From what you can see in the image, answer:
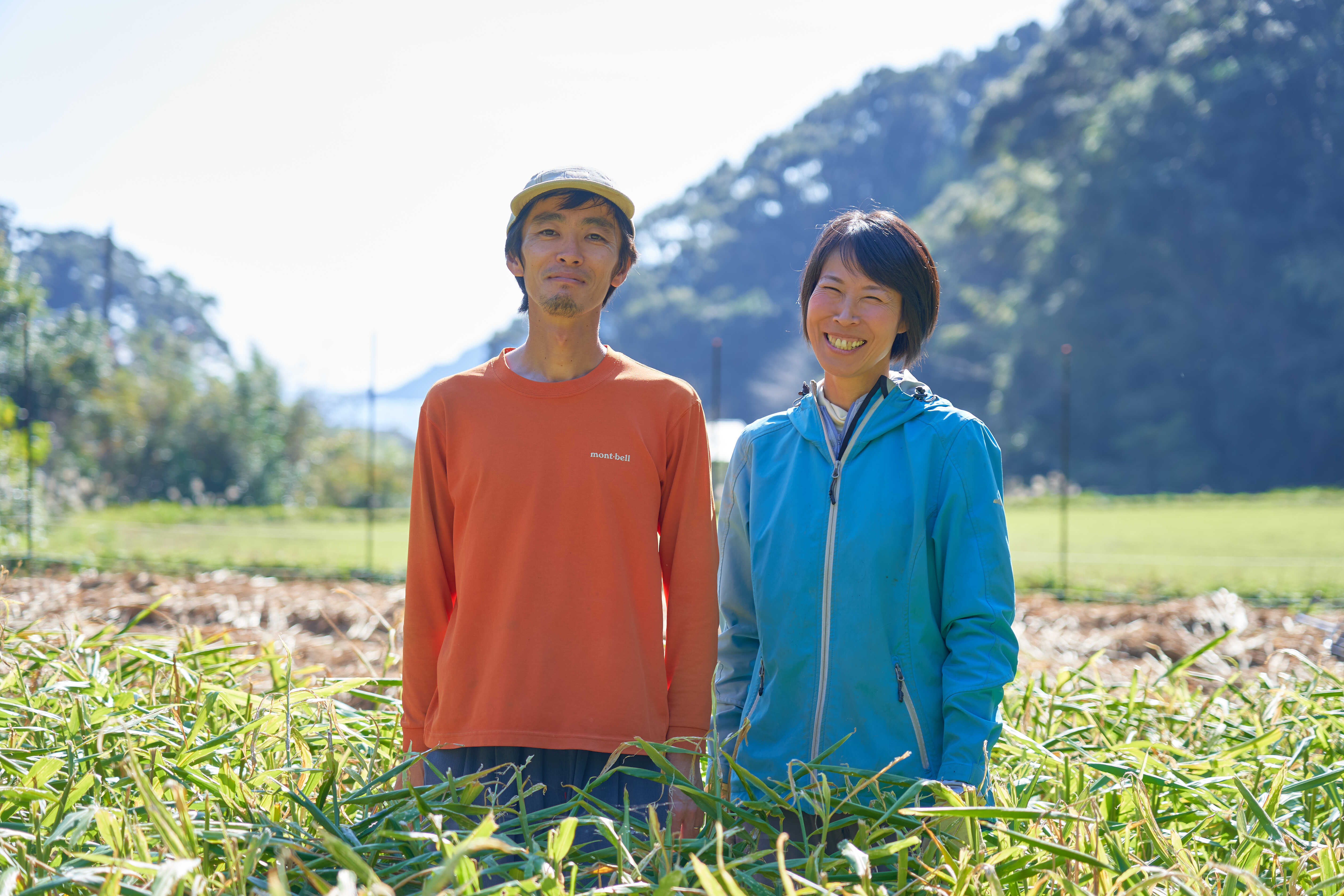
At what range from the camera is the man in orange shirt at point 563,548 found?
1.79 metres

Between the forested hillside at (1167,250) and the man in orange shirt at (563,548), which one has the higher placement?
the forested hillside at (1167,250)

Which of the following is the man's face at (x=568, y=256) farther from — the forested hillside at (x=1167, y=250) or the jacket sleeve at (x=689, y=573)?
the forested hillside at (x=1167, y=250)

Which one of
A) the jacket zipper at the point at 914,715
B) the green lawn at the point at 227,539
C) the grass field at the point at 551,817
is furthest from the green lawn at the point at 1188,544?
the jacket zipper at the point at 914,715

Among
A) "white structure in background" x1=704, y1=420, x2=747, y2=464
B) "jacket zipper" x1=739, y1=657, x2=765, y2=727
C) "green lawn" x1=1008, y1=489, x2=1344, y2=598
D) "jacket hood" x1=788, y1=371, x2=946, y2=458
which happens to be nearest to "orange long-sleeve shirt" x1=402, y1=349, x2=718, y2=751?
"jacket zipper" x1=739, y1=657, x2=765, y2=727

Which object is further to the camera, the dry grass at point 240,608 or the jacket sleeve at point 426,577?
the dry grass at point 240,608

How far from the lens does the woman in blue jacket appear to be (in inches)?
62.4

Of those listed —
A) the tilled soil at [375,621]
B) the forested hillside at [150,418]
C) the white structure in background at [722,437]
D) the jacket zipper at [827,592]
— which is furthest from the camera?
the forested hillside at [150,418]

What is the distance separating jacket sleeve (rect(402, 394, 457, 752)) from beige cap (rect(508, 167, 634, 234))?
1.38ft

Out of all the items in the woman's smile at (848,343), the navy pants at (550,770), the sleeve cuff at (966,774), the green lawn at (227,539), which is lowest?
the green lawn at (227,539)

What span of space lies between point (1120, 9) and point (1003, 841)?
30241mm

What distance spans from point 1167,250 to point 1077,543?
16006 mm

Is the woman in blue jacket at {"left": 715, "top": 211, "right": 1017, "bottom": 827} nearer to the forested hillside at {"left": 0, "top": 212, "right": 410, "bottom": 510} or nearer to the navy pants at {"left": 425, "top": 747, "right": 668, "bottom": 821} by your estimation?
the navy pants at {"left": 425, "top": 747, "right": 668, "bottom": 821}

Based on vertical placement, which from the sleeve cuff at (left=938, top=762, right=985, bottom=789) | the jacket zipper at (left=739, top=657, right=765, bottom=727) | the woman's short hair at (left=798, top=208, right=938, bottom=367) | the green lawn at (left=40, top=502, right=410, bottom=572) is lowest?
the green lawn at (left=40, top=502, right=410, bottom=572)

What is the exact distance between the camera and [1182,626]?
17.0 ft
